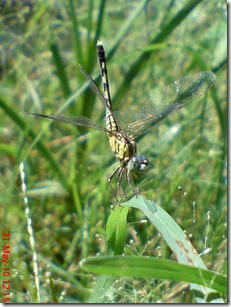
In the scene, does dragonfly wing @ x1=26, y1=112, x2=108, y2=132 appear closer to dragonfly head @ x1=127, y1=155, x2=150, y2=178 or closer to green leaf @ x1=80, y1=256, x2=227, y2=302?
dragonfly head @ x1=127, y1=155, x2=150, y2=178

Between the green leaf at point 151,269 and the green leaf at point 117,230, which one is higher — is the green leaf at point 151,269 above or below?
below

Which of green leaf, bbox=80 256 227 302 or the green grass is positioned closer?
green leaf, bbox=80 256 227 302

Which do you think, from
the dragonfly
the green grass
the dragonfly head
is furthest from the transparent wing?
the green grass

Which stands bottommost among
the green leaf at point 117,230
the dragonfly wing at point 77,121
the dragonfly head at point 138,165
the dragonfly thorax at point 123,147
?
the green leaf at point 117,230

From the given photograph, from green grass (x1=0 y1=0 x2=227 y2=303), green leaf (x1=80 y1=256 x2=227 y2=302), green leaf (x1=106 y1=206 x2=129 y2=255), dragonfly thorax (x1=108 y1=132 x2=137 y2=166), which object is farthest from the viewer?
dragonfly thorax (x1=108 y1=132 x2=137 y2=166)

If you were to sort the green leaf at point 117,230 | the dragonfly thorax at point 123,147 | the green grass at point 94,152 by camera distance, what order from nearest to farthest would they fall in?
the green leaf at point 117,230
the green grass at point 94,152
the dragonfly thorax at point 123,147

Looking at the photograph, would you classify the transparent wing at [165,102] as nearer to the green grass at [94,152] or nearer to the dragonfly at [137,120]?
the dragonfly at [137,120]

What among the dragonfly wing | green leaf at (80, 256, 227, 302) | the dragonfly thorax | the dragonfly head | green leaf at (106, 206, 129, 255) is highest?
the dragonfly wing

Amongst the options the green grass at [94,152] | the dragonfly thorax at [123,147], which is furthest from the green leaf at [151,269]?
the dragonfly thorax at [123,147]
